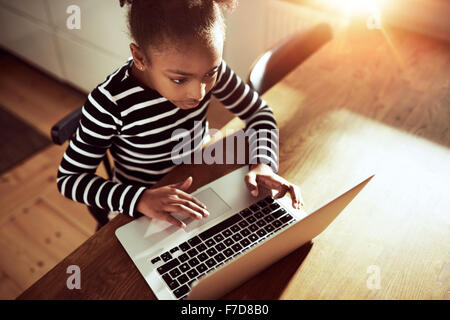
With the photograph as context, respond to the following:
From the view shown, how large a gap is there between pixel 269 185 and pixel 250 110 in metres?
0.27

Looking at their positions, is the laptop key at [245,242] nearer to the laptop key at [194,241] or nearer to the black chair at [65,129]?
the laptop key at [194,241]

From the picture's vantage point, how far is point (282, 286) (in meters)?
0.66

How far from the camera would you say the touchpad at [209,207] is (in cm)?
74

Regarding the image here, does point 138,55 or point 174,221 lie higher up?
point 138,55

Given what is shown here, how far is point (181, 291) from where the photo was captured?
24.9 inches

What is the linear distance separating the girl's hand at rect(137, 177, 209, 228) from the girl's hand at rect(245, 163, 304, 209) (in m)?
0.12

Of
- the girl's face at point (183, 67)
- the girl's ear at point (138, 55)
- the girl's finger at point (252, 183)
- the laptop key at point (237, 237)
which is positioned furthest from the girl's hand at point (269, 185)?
the girl's ear at point (138, 55)

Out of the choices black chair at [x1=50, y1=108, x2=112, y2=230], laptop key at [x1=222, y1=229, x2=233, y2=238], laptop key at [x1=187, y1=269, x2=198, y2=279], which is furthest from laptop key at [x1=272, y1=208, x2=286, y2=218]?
black chair at [x1=50, y1=108, x2=112, y2=230]

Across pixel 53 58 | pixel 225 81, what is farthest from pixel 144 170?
pixel 53 58

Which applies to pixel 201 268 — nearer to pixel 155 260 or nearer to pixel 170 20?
pixel 155 260

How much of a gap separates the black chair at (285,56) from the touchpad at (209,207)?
0.44 metres

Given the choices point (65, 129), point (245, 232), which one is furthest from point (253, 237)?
point (65, 129)

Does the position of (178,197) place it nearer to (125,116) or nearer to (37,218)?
(125,116)

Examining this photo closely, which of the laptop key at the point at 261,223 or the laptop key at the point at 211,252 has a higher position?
the laptop key at the point at 211,252
